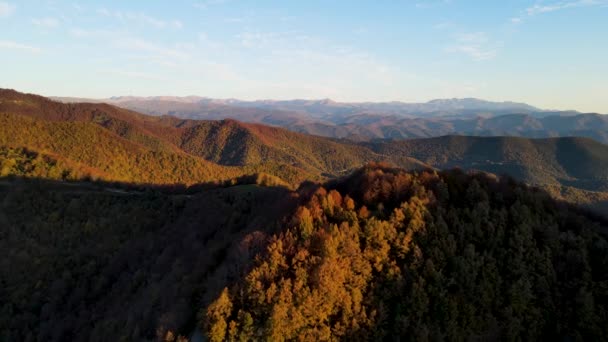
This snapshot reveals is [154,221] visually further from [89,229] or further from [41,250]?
[41,250]

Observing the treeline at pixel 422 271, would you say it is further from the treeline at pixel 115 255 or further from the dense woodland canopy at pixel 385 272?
the treeline at pixel 115 255

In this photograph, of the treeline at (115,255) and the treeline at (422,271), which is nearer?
the treeline at (422,271)

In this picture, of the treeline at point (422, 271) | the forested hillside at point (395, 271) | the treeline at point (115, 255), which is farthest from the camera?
the treeline at point (115, 255)

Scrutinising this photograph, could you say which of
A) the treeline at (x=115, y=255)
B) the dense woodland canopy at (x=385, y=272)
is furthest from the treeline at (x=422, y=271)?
the treeline at (x=115, y=255)

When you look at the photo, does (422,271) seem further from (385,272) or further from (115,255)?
(115,255)

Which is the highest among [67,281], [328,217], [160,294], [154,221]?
[328,217]

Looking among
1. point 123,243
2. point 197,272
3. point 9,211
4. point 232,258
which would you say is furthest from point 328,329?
point 9,211

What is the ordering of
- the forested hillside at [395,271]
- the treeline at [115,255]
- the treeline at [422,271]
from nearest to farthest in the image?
the treeline at [422,271] → the forested hillside at [395,271] → the treeline at [115,255]

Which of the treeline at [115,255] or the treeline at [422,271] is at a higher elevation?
the treeline at [422,271]

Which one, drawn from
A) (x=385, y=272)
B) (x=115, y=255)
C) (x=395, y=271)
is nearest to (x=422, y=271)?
(x=395, y=271)
